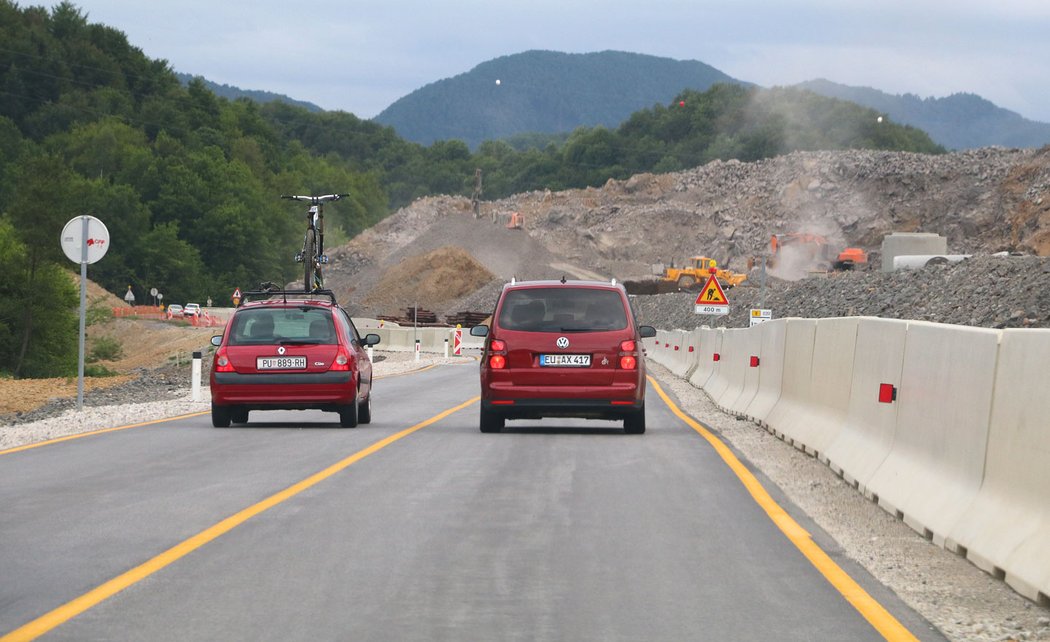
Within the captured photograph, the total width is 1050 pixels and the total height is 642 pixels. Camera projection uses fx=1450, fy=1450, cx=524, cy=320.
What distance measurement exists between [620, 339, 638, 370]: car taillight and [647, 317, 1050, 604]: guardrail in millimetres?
1978

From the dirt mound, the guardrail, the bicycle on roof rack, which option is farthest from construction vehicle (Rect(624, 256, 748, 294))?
the guardrail

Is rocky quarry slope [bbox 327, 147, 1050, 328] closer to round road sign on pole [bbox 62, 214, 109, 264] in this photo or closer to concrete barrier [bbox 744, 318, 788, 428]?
concrete barrier [bbox 744, 318, 788, 428]

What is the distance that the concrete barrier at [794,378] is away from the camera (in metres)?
15.3

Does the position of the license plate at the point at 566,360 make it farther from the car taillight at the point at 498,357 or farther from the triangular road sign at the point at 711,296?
the triangular road sign at the point at 711,296

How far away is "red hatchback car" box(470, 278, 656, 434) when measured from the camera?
650 inches

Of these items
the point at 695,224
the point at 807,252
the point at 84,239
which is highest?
the point at 695,224

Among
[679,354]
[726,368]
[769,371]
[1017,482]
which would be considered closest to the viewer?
[1017,482]

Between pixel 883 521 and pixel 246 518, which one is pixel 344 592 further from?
pixel 883 521

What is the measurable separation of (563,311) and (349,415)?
2962mm

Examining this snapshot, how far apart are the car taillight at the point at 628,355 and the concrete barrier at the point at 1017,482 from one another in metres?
8.35

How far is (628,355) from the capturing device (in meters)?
16.6

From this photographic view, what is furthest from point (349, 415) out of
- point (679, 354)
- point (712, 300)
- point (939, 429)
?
point (679, 354)

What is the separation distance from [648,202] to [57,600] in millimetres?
124967

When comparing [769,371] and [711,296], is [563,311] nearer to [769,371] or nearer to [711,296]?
[769,371]
